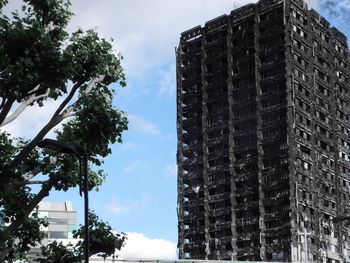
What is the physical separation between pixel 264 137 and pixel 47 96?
3833 inches

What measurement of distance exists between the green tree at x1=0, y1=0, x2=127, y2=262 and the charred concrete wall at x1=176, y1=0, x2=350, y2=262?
88.1m

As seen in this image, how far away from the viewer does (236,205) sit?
118 meters

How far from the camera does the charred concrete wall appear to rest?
112 metres

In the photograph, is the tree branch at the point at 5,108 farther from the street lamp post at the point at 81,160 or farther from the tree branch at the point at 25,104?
the street lamp post at the point at 81,160

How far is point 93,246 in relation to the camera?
76.1 feet

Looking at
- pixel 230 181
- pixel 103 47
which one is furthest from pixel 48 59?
pixel 230 181

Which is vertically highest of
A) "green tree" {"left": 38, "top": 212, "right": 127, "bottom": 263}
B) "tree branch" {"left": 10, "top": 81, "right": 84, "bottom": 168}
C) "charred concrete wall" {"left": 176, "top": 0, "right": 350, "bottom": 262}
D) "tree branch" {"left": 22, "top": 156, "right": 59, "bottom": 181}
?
"charred concrete wall" {"left": 176, "top": 0, "right": 350, "bottom": 262}

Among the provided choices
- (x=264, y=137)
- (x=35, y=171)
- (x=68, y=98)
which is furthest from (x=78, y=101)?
(x=264, y=137)

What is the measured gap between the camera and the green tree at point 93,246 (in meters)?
22.8

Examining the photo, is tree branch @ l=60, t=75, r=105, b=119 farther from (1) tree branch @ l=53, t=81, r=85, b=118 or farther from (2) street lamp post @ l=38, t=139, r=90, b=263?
(2) street lamp post @ l=38, t=139, r=90, b=263

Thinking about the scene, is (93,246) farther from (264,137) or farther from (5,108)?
(264,137)

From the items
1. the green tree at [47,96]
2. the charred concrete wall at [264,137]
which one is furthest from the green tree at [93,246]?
the charred concrete wall at [264,137]

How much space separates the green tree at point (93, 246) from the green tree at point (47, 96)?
111cm

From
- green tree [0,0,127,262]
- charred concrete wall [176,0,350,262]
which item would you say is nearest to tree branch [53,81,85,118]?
green tree [0,0,127,262]
